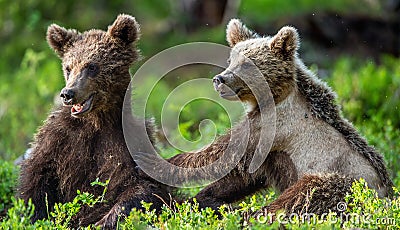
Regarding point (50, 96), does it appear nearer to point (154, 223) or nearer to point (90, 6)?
point (90, 6)

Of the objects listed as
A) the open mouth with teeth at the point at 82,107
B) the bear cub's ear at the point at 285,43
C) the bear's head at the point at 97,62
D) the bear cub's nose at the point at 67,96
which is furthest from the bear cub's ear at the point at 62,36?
the bear cub's ear at the point at 285,43

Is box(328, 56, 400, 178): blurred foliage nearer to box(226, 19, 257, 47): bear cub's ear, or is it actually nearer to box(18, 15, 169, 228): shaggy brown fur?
box(226, 19, 257, 47): bear cub's ear

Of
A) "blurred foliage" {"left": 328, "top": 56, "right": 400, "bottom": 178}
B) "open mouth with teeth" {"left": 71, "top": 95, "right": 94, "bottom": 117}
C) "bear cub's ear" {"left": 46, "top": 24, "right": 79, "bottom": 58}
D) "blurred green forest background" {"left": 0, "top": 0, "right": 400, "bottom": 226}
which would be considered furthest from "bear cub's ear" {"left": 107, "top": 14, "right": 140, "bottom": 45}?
"blurred foliage" {"left": 328, "top": 56, "right": 400, "bottom": 178}

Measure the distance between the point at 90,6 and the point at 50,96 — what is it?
18.8ft

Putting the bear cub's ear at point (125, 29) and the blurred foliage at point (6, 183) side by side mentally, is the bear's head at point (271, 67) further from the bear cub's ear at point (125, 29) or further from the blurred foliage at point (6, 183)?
the blurred foliage at point (6, 183)

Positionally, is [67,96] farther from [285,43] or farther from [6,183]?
[285,43]

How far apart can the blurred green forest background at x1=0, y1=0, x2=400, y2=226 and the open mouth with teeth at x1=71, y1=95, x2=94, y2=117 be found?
10.3 feet

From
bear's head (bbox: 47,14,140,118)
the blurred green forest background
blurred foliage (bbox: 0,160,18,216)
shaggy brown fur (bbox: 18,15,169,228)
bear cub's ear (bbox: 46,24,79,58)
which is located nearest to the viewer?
bear's head (bbox: 47,14,140,118)

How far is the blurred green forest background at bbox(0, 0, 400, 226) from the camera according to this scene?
40.9 feet

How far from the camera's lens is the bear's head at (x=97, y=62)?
738 centimetres

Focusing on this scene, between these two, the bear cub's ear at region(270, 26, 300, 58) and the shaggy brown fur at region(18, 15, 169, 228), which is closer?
the bear cub's ear at region(270, 26, 300, 58)

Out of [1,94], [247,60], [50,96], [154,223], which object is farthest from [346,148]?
[1,94]

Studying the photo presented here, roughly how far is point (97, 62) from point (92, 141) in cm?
77

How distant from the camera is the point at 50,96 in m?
13.6
